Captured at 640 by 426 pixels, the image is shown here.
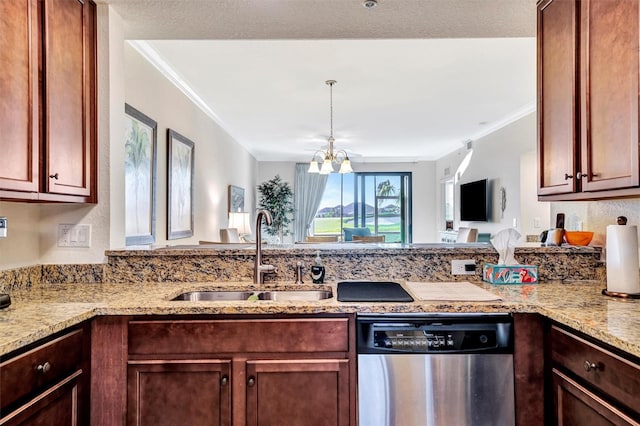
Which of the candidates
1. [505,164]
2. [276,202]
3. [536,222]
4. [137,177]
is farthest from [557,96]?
[276,202]

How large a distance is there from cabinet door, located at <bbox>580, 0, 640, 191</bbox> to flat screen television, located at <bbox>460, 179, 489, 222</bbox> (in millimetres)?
4766

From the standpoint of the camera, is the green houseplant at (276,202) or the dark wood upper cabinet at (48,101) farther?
the green houseplant at (276,202)

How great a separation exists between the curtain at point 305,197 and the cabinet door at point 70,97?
7306 mm

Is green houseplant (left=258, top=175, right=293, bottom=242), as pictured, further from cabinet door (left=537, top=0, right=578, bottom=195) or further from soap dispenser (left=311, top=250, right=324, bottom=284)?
cabinet door (left=537, top=0, right=578, bottom=195)

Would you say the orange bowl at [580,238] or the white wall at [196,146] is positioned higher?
the white wall at [196,146]

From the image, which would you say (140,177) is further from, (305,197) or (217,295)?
(305,197)

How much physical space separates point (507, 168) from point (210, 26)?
4.62 metres

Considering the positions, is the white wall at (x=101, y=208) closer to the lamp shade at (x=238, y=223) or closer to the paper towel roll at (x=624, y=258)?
the paper towel roll at (x=624, y=258)

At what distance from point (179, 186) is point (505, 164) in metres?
4.29

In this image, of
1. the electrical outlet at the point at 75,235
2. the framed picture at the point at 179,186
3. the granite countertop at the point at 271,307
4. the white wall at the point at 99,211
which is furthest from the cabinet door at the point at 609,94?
the framed picture at the point at 179,186

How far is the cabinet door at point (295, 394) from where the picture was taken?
1.50m

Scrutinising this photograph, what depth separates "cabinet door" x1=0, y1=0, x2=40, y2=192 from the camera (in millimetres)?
1403

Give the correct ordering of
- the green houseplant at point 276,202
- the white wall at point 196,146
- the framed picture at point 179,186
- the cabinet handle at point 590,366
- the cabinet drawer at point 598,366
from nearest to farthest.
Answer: the cabinet drawer at point 598,366 → the cabinet handle at point 590,366 → the white wall at point 196,146 → the framed picture at point 179,186 → the green houseplant at point 276,202

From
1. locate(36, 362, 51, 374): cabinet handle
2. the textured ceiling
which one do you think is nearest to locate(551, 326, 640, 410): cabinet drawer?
the textured ceiling
